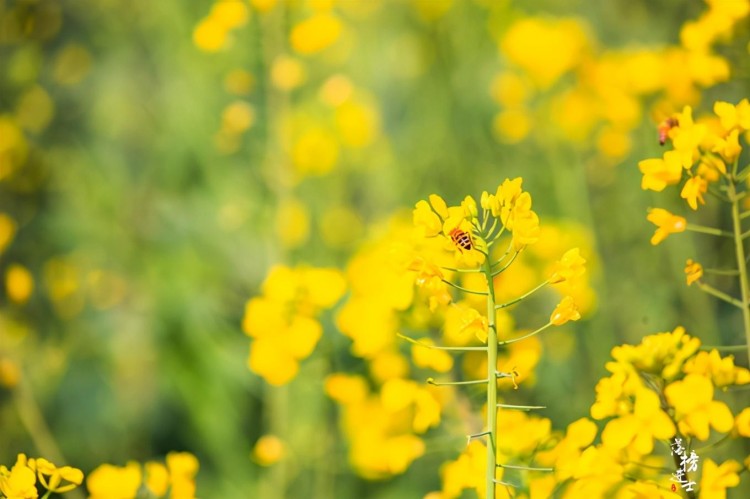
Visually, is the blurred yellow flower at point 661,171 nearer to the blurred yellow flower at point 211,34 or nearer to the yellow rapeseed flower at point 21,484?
the yellow rapeseed flower at point 21,484

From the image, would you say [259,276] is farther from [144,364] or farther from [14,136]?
[14,136]

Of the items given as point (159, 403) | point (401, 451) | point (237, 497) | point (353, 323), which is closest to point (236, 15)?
point (353, 323)

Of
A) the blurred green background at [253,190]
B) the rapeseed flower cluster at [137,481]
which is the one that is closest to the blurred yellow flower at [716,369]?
the rapeseed flower cluster at [137,481]

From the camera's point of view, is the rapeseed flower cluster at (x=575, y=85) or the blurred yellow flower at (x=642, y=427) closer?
the blurred yellow flower at (x=642, y=427)

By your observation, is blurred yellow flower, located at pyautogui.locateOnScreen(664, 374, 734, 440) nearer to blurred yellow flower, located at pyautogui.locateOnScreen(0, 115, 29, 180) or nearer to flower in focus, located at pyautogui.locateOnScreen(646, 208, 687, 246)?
Answer: flower in focus, located at pyautogui.locateOnScreen(646, 208, 687, 246)

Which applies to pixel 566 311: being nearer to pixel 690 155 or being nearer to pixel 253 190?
pixel 690 155

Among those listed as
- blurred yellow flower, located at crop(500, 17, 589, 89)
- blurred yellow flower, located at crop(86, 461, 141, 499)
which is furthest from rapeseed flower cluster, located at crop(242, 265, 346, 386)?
blurred yellow flower, located at crop(500, 17, 589, 89)
